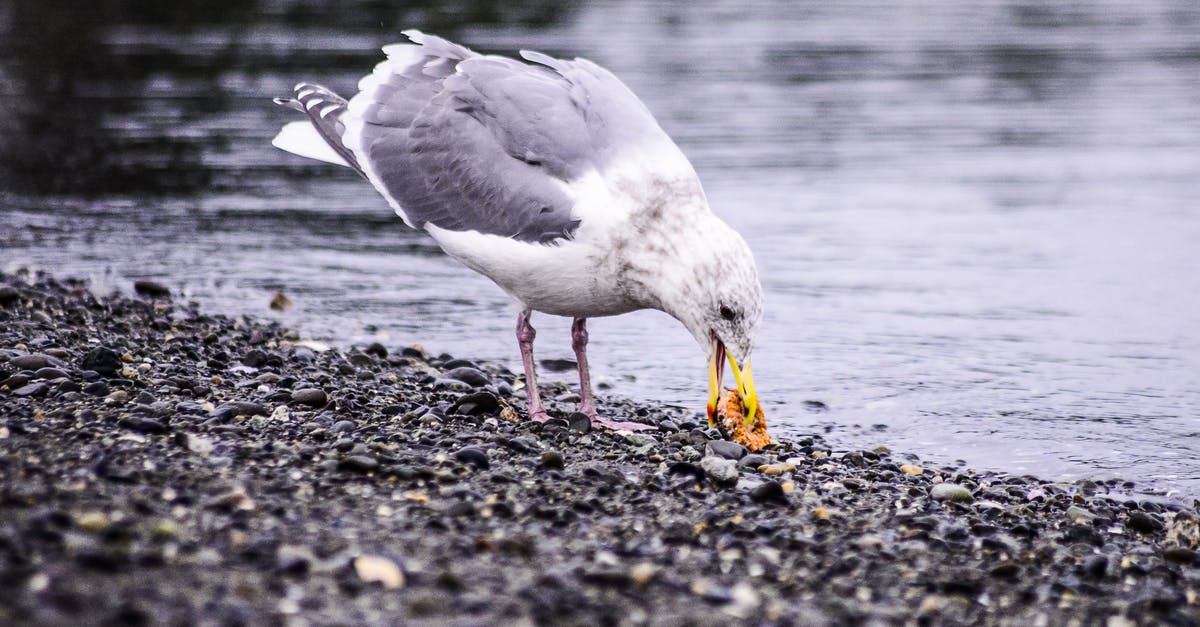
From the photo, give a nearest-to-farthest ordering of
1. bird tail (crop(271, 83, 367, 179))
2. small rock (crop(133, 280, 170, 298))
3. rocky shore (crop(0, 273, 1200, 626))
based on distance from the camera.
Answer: rocky shore (crop(0, 273, 1200, 626)) → bird tail (crop(271, 83, 367, 179)) → small rock (crop(133, 280, 170, 298))

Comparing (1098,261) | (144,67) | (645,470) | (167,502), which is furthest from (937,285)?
(144,67)

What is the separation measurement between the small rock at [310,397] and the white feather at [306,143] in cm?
Result: 176

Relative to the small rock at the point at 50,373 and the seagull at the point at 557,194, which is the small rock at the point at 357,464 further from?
the small rock at the point at 50,373

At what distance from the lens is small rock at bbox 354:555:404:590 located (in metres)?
4.42

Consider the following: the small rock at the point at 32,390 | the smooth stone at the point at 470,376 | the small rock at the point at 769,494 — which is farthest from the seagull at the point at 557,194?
the small rock at the point at 32,390

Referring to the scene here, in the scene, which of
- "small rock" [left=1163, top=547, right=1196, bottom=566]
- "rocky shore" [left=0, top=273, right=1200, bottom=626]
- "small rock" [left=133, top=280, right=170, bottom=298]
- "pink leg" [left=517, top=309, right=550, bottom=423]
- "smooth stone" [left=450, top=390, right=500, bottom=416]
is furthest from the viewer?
"small rock" [left=133, top=280, right=170, bottom=298]

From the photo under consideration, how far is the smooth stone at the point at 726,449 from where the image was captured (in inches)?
261

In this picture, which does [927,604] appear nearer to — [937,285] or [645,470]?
[645,470]

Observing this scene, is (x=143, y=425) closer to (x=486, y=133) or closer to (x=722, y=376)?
(x=486, y=133)

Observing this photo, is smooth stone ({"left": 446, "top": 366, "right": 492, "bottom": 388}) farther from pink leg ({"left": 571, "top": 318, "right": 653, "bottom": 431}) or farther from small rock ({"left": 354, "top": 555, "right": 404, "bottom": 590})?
small rock ({"left": 354, "top": 555, "right": 404, "bottom": 590})

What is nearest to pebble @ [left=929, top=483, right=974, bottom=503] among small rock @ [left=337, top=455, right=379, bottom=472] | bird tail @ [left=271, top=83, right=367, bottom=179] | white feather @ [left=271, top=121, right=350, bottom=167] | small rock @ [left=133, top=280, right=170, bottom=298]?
small rock @ [left=337, top=455, right=379, bottom=472]

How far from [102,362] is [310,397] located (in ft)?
3.43

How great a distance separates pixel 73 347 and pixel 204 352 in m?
0.76

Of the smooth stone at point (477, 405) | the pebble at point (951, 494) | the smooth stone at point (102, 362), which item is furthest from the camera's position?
the smooth stone at point (477, 405)
